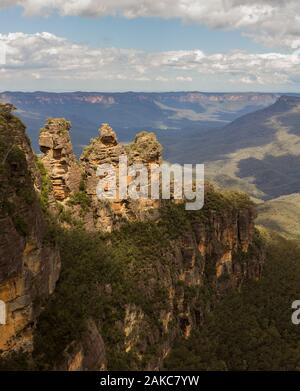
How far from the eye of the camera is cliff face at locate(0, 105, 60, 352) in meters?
31.0

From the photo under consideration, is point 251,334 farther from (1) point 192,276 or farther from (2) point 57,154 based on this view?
Answer: (2) point 57,154

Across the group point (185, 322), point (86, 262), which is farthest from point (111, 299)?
point (185, 322)

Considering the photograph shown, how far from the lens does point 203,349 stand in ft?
201

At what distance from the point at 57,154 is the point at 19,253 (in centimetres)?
2950

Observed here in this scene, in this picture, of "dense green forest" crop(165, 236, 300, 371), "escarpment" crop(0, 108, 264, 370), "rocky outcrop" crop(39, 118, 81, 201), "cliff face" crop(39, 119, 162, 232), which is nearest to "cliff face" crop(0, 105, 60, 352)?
"escarpment" crop(0, 108, 264, 370)

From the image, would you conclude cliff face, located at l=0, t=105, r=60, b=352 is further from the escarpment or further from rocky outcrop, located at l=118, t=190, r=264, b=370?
rocky outcrop, located at l=118, t=190, r=264, b=370

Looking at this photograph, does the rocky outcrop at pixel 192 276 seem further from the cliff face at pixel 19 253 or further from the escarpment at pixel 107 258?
the cliff face at pixel 19 253

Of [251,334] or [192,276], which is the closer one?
[251,334]

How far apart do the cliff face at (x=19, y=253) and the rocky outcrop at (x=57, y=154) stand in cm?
2097

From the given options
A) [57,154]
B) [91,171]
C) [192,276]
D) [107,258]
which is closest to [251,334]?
[192,276]

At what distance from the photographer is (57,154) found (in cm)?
5981

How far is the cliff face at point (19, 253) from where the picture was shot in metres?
31.0

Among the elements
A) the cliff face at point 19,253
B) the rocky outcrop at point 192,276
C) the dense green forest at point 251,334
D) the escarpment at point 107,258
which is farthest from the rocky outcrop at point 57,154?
the dense green forest at point 251,334
